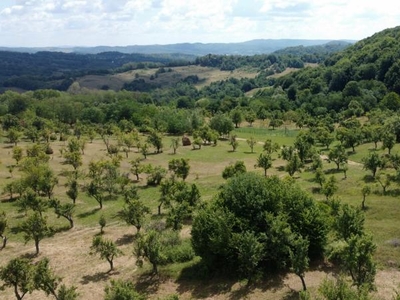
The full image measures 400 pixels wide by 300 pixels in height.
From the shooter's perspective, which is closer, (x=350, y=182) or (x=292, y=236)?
(x=292, y=236)

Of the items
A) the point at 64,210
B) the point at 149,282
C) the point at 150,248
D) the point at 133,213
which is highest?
the point at 150,248

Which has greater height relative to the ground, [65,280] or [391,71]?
[391,71]

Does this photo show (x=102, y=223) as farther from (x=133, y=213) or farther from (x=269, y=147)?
(x=269, y=147)

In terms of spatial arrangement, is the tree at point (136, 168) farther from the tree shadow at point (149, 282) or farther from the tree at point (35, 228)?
the tree shadow at point (149, 282)

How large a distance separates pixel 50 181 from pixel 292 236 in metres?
45.2

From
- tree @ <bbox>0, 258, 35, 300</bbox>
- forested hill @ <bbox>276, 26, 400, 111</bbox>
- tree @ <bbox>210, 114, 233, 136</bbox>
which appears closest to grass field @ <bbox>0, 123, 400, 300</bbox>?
tree @ <bbox>0, 258, 35, 300</bbox>

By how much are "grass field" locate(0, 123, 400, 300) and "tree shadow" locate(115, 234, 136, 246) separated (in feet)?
0.04

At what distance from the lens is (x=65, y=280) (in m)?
42.3

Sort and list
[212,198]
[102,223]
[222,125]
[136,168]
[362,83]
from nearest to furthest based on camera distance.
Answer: [212,198]
[102,223]
[136,168]
[222,125]
[362,83]

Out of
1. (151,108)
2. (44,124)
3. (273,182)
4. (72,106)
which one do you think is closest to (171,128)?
(151,108)

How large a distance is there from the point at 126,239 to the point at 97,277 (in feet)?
31.3

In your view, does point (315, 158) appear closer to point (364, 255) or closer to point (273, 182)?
point (273, 182)

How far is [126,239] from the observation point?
169 feet

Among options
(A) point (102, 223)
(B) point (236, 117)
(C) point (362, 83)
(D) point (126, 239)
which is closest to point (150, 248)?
(D) point (126, 239)
